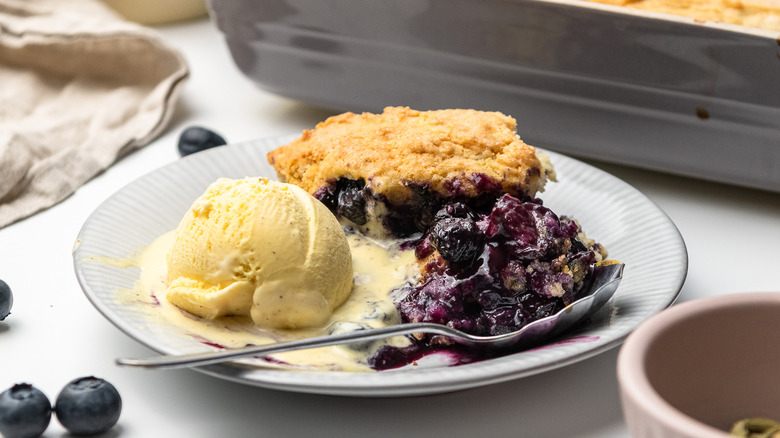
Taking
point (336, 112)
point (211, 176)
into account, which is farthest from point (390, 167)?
point (336, 112)

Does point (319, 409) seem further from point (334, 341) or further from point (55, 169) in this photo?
point (55, 169)

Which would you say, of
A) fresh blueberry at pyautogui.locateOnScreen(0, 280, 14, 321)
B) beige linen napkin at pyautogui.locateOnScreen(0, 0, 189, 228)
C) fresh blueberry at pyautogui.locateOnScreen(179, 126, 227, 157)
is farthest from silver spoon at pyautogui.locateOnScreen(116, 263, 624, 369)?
beige linen napkin at pyautogui.locateOnScreen(0, 0, 189, 228)

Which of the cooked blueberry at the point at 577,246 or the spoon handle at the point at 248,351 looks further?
the cooked blueberry at the point at 577,246

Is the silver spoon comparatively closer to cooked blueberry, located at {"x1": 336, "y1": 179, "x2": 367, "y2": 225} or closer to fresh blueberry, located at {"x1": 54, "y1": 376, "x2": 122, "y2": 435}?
fresh blueberry, located at {"x1": 54, "y1": 376, "x2": 122, "y2": 435}

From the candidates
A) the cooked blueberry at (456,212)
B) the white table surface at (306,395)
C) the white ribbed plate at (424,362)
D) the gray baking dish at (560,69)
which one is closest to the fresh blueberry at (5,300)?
the white table surface at (306,395)

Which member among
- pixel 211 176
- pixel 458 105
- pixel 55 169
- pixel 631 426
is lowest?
pixel 55 169

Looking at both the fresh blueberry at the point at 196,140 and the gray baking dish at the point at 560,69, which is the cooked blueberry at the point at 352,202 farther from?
the fresh blueberry at the point at 196,140
